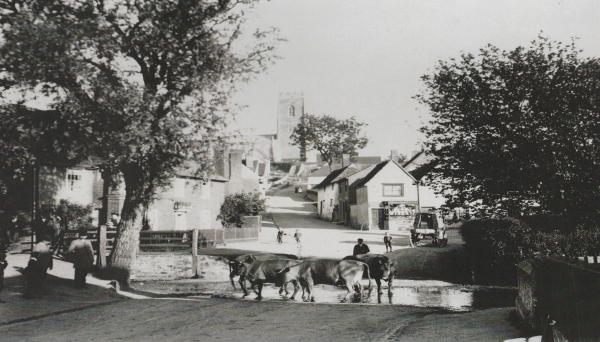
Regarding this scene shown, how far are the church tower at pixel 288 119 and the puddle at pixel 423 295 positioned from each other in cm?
12293

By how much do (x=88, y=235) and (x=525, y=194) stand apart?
19232mm

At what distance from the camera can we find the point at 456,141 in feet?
80.8

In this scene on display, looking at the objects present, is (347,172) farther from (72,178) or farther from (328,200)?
(72,178)

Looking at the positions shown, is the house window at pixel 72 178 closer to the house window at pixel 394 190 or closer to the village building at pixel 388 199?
the village building at pixel 388 199

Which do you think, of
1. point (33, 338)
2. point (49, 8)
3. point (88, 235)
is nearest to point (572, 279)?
point (33, 338)

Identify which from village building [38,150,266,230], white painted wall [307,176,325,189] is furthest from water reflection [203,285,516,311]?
white painted wall [307,176,325,189]

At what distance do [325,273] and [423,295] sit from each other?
490 cm

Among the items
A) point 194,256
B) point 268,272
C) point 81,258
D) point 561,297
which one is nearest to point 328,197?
point 194,256

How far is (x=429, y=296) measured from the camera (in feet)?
59.9

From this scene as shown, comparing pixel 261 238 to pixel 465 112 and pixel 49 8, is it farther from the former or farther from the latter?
pixel 49 8

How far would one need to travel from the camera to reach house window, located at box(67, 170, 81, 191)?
3638 centimetres

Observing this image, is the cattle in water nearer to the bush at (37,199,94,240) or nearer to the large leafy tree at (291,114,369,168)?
the bush at (37,199,94,240)

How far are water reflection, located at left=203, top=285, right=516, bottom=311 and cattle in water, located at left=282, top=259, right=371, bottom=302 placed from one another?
2.17 feet

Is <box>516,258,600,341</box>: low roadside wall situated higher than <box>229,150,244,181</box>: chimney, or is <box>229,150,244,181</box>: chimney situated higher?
<box>229,150,244,181</box>: chimney
